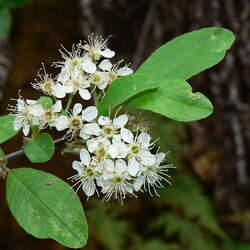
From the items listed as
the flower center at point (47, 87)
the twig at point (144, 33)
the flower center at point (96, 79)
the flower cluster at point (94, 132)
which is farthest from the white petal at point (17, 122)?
the twig at point (144, 33)

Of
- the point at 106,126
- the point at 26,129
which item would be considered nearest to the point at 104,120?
the point at 106,126

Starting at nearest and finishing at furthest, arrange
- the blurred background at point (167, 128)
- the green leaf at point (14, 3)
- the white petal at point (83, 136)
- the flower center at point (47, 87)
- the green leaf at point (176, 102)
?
the green leaf at point (176, 102) < the white petal at point (83, 136) < the flower center at point (47, 87) < the green leaf at point (14, 3) < the blurred background at point (167, 128)

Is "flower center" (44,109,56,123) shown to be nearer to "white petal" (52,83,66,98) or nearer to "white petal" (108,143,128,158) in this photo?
"white petal" (52,83,66,98)

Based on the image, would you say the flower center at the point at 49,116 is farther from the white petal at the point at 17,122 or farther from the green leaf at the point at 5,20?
the green leaf at the point at 5,20

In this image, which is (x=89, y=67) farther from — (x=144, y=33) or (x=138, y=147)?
(x=144, y=33)

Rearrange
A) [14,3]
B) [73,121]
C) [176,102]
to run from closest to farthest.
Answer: [176,102] → [73,121] → [14,3]

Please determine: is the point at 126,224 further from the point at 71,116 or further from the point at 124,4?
the point at 71,116

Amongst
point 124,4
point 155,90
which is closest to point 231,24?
point 124,4

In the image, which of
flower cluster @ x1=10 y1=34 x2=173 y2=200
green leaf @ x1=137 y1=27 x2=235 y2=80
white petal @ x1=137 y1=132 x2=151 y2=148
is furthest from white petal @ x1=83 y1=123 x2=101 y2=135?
green leaf @ x1=137 y1=27 x2=235 y2=80
